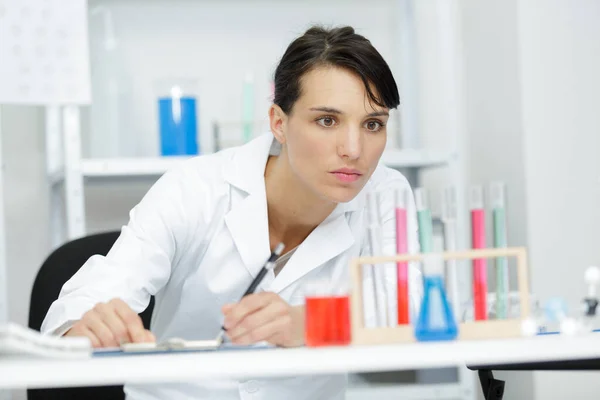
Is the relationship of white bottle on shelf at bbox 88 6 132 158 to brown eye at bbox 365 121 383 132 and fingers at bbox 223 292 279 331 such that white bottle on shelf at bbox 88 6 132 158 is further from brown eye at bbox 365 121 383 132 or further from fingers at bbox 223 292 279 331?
fingers at bbox 223 292 279 331

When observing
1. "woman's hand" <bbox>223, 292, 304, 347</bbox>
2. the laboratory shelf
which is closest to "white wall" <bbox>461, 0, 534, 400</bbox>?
the laboratory shelf

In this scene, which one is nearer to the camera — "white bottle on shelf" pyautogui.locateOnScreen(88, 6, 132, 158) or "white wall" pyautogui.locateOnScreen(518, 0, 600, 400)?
"white wall" pyautogui.locateOnScreen(518, 0, 600, 400)

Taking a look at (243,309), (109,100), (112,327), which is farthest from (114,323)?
(109,100)

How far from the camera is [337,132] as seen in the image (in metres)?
1.33

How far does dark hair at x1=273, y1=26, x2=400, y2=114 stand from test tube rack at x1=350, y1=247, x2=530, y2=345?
48 cm

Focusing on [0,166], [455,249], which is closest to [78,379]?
[455,249]

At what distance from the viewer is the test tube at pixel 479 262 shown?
935 mm

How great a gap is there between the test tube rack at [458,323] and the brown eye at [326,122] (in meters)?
0.50

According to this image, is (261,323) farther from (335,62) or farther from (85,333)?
(335,62)

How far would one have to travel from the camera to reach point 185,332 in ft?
5.28

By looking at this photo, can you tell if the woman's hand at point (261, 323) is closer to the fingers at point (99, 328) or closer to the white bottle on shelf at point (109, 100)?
the fingers at point (99, 328)

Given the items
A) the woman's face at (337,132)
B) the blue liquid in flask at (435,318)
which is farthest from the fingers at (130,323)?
the woman's face at (337,132)

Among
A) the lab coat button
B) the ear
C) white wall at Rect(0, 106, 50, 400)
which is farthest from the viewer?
white wall at Rect(0, 106, 50, 400)

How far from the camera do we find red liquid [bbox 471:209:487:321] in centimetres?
93
